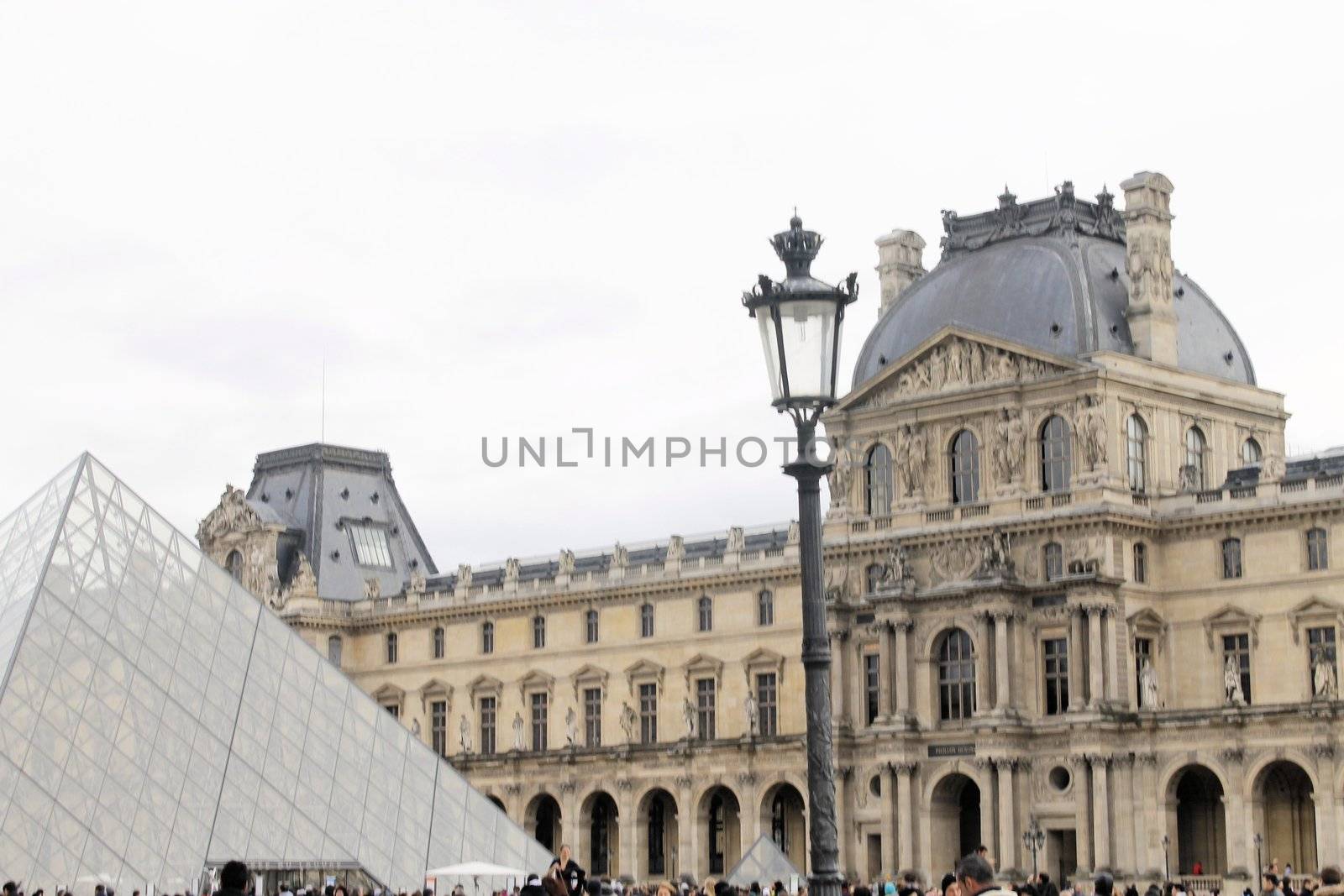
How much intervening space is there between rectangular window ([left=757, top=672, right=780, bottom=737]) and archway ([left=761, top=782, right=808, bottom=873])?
6.40ft

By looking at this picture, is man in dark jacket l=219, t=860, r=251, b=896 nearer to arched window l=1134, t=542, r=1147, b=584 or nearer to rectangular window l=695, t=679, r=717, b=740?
arched window l=1134, t=542, r=1147, b=584

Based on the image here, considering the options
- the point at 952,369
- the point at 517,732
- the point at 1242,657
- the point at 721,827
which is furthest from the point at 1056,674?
the point at 517,732

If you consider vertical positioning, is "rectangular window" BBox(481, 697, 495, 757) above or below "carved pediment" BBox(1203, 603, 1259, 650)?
below

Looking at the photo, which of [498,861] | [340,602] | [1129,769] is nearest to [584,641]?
[340,602]

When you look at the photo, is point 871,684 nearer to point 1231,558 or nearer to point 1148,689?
point 1148,689

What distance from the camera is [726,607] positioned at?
70312 millimetres

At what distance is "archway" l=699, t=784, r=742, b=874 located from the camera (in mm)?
67812

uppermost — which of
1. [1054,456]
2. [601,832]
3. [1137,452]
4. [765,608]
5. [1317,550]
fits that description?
[1137,452]

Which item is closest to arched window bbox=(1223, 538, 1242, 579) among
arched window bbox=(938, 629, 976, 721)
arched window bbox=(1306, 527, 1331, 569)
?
arched window bbox=(1306, 527, 1331, 569)

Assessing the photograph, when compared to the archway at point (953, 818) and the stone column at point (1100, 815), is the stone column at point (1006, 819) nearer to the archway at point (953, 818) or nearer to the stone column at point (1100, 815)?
the archway at point (953, 818)

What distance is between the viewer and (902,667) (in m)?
60.8

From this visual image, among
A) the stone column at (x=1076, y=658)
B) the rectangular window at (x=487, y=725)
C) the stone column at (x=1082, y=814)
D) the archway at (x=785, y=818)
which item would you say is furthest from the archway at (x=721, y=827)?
the stone column at (x=1076, y=658)

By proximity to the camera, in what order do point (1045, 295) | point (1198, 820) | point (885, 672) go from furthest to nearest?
point (885, 672), point (1045, 295), point (1198, 820)

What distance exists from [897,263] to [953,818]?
16239mm
